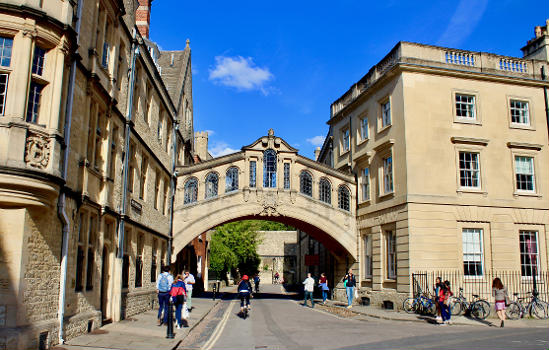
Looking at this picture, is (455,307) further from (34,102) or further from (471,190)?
(34,102)

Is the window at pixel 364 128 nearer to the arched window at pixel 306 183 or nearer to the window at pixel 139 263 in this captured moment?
the arched window at pixel 306 183

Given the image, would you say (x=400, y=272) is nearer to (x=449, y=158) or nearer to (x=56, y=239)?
(x=449, y=158)

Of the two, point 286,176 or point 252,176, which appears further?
point 286,176

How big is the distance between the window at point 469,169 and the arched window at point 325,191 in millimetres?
7406

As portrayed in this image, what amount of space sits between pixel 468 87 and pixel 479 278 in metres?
8.90

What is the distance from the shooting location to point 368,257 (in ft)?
84.7

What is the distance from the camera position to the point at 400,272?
21703mm

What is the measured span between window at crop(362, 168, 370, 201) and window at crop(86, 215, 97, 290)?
15989mm

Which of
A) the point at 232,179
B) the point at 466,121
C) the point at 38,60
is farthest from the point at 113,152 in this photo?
the point at 466,121

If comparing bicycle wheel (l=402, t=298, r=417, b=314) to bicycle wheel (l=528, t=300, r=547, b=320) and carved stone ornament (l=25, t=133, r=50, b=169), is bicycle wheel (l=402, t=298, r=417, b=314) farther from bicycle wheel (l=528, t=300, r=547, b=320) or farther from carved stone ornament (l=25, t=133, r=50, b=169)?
carved stone ornament (l=25, t=133, r=50, b=169)

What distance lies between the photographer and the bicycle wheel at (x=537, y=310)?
62.4 feet

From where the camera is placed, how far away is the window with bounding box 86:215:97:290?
44.3ft

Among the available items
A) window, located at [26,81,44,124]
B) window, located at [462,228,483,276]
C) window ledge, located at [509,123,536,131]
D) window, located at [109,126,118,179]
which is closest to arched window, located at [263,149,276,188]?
window, located at [462,228,483,276]

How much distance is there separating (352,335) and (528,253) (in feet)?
41.9
